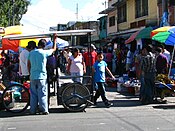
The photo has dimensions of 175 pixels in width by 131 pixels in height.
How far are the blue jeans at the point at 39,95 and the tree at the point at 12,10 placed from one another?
27.7 meters

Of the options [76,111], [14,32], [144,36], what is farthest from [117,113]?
[144,36]

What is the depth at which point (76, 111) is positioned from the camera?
433 inches

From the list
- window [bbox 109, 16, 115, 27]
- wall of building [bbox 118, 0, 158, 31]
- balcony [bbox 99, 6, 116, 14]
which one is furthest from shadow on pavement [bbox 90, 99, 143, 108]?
window [bbox 109, 16, 115, 27]

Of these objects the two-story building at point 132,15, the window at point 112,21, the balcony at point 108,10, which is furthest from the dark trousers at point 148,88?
the window at point 112,21

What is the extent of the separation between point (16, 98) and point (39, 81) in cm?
163

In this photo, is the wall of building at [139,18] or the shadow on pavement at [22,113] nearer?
the shadow on pavement at [22,113]

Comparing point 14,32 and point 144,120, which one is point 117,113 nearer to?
point 144,120

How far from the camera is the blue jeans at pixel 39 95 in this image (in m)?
10.5

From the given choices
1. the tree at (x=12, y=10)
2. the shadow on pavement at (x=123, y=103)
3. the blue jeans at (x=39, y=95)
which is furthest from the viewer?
the tree at (x=12, y=10)

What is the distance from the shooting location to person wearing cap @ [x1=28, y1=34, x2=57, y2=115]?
34.5ft

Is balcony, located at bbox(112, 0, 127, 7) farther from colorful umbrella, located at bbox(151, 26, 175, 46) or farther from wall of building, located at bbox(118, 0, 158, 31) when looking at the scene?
colorful umbrella, located at bbox(151, 26, 175, 46)

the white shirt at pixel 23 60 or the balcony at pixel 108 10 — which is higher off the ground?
the balcony at pixel 108 10

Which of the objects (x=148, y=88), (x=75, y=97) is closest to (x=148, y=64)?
(x=148, y=88)

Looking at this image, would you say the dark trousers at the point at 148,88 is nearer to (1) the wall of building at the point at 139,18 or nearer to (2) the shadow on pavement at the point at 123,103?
(2) the shadow on pavement at the point at 123,103
